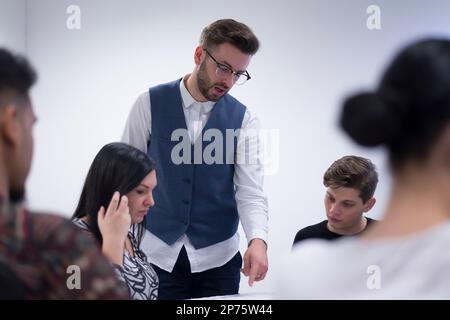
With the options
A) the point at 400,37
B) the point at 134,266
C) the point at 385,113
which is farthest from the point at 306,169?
the point at 385,113

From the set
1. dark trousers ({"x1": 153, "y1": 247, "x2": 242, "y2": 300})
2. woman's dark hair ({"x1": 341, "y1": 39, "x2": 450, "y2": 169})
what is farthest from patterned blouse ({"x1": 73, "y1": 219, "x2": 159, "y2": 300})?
woman's dark hair ({"x1": 341, "y1": 39, "x2": 450, "y2": 169})

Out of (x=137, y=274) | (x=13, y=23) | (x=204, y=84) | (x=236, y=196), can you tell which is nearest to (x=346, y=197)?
(x=236, y=196)

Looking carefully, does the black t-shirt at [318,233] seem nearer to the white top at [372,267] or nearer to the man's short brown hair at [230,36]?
the man's short brown hair at [230,36]

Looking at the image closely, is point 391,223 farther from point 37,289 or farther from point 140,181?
point 140,181

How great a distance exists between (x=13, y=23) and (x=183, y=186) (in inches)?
35.7

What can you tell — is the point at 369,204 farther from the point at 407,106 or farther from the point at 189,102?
the point at 407,106

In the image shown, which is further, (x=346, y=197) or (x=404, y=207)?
(x=346, y=197)

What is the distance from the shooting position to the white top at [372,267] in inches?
26.8

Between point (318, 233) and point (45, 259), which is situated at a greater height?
point (45, 259)

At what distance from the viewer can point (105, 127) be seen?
1.91 metres

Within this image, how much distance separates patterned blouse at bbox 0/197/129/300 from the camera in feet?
2.65

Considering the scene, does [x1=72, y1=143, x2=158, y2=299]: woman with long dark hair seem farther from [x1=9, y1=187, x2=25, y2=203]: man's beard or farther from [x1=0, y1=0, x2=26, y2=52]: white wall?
[x1=0, y1=0, x2=26, y2=52]: white wall

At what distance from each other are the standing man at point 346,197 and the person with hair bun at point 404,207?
0.87m

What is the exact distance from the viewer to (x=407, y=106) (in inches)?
29.2
